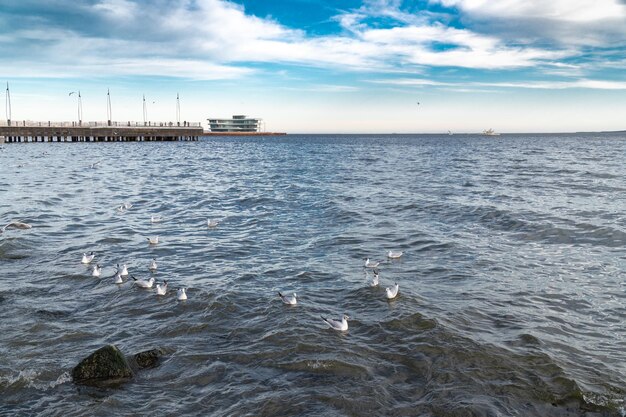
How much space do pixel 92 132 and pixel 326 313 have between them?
397 ft

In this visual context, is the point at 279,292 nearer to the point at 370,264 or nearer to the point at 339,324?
the point at 339,324

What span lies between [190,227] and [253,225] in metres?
2.85

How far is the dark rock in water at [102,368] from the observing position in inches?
319

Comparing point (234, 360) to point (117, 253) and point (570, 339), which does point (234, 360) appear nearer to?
point (570, 339)

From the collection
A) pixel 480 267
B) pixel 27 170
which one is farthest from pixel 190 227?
pixel 27 170

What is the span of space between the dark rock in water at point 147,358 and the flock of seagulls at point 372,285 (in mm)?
3592

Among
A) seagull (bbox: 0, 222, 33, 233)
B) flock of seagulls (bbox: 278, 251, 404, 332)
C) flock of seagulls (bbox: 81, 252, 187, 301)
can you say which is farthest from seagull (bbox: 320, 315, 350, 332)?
seagull (bbox: 0, 222, 33, 233)

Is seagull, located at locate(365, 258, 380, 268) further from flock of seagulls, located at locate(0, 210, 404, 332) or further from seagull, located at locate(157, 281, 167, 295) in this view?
seagull, located at locate(157, 281, 167, 295)

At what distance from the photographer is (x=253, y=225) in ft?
73.8

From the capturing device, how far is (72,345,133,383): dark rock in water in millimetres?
8097

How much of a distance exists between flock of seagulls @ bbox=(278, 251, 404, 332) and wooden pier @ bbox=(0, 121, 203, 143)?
101 meters

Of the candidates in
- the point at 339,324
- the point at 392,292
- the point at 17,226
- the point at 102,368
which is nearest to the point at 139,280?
the point at 102,368

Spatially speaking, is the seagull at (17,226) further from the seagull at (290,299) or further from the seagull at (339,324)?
the seagull at (339,324)

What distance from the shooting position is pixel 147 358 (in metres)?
8.84
